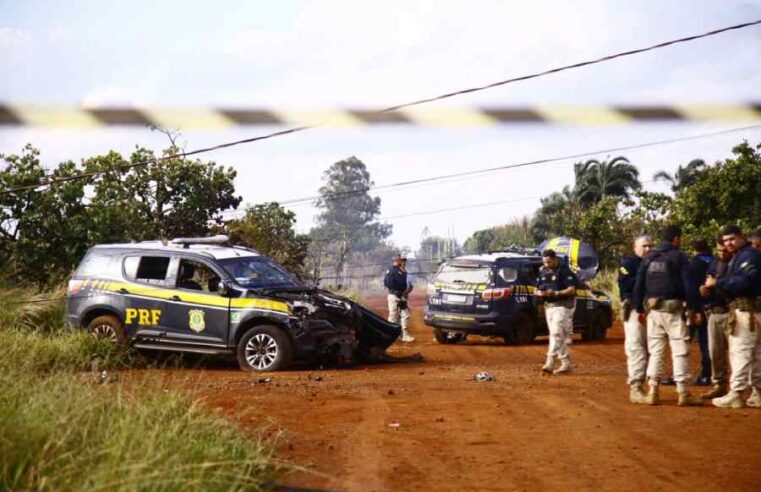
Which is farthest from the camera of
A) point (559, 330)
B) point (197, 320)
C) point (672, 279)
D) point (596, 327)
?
point (596, 327)

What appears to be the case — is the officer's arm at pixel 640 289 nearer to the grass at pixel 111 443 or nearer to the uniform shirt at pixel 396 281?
the grass at pixel 111 443

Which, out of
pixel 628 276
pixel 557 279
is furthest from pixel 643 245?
pixel 557 279

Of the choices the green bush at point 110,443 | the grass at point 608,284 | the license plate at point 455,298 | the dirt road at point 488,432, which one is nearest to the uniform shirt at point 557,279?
the dirt road at point 488,432

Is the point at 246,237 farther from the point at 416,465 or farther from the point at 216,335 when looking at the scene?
the point at 416,465

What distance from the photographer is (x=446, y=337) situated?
2159 centimetres

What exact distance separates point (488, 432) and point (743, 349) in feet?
10.9

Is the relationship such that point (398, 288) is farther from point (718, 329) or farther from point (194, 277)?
point (718, 329)

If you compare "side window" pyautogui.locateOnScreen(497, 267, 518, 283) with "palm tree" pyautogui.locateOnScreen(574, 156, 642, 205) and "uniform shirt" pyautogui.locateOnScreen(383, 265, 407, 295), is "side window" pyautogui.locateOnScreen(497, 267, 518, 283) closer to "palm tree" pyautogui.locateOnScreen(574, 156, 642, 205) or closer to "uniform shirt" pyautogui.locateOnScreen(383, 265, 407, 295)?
"uniform shirt" pyautogui.locateOnScreen(383, 265, 407, 295)

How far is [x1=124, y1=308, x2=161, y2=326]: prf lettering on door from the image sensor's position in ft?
50.1

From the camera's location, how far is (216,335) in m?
14.9

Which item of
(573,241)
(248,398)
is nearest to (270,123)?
(248,398)

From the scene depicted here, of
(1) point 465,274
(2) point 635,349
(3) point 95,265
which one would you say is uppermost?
(1) point 465,274

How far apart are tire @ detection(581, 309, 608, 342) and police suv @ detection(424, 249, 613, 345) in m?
1.76

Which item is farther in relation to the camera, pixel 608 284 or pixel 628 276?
pixel 608 284
